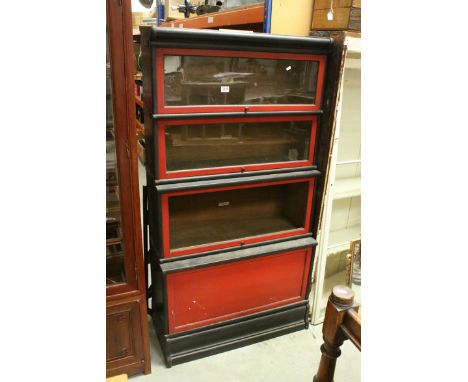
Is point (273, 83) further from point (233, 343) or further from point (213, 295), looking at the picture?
point (233, 343)

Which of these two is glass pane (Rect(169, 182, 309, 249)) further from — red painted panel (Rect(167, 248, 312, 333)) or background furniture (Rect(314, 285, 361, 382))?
background furniture (Rect(314, 285, 361, 382))

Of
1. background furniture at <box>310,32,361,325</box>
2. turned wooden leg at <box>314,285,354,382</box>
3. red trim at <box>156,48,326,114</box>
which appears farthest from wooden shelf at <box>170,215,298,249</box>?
turned wooden leg at <box>314,285,354,382</box>

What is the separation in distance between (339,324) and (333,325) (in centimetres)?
3

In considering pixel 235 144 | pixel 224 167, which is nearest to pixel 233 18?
pixel 235 144

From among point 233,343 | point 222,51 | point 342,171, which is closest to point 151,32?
point 222,51

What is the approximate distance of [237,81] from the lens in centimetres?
178

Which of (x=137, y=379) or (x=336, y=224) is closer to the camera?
(x=137, y=379)

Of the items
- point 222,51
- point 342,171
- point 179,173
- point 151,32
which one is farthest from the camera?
point 342,171

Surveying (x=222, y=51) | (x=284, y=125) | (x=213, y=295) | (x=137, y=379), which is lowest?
(x=137, y=379)

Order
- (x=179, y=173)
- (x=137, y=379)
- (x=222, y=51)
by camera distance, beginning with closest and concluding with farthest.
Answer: (x=222, y=51)
(x=179, y=173)
(x=137, y=379)

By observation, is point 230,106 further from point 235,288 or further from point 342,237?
point 342,237

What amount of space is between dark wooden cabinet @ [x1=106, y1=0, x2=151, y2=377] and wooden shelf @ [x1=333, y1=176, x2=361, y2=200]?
1.20 meters

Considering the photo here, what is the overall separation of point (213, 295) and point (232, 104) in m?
1.01

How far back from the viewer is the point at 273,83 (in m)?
1.87
